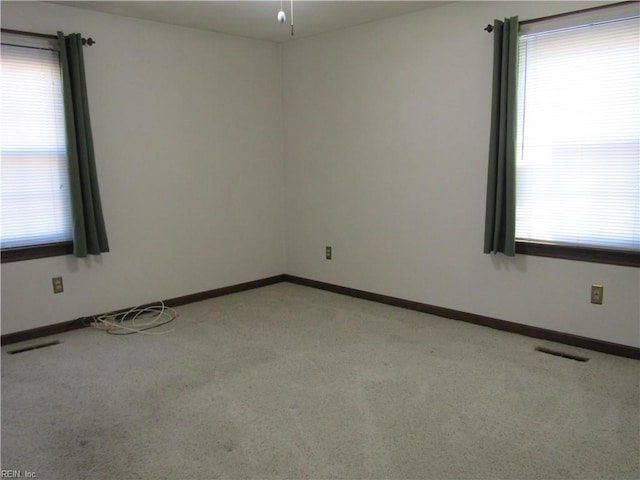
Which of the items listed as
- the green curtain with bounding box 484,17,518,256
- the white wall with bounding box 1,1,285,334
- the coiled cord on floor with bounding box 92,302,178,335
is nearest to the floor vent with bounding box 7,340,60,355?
the white wall with bounding box 1,1,285,334

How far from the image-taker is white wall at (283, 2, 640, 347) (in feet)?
11.8

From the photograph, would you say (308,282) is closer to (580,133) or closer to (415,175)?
(415,175)

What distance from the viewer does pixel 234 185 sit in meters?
5.01

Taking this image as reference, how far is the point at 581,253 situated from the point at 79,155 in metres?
3.68

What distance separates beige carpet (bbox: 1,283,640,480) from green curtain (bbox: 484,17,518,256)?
77 centimetres

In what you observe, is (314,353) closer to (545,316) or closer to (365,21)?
(545,316)

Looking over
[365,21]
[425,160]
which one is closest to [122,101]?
[365,21]

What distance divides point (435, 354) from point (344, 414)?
103 centimetres

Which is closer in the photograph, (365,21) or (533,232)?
(533,232)

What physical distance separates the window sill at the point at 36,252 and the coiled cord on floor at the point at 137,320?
2.01 ft

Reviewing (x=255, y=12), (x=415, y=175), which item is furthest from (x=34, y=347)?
(x=415, y=175)

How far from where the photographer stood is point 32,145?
3.75m

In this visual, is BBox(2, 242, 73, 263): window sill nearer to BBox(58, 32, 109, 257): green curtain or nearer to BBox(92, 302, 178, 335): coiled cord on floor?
BBox(58, 32, 109, 257): green curtain

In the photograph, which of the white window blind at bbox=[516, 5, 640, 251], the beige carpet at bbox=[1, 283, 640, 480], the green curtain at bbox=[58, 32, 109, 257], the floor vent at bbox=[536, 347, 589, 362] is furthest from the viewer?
the green curtain at bbox=[58, 32, 109, 257]
